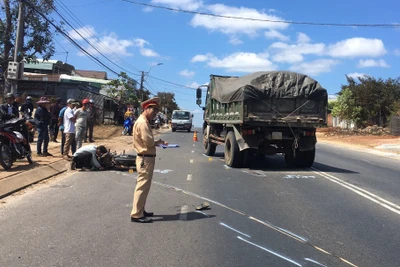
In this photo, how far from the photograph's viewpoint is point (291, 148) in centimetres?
1185

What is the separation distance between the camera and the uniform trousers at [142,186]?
18.7ft

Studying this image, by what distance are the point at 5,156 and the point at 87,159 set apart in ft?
6.83

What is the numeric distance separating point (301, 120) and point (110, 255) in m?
8.06

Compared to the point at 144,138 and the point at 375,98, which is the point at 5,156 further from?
the point at 375,98

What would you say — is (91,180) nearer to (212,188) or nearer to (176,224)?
(212,188)

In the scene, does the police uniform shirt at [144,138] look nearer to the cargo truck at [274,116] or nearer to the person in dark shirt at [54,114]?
the cargo truck at [274,116]

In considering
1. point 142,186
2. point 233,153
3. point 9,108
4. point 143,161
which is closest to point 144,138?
point 143,161

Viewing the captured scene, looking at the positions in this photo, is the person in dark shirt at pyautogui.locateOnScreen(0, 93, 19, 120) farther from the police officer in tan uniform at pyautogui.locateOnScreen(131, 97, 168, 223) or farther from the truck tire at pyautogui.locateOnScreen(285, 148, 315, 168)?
the truck tire at pyautogui.locateOnScreen(285, 148, 315, 168)

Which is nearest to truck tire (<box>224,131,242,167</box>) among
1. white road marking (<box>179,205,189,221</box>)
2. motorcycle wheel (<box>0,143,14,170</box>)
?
white road marking (<box>179,205,189,221</box>)

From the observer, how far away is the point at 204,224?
5.69 metres

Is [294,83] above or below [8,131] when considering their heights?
above

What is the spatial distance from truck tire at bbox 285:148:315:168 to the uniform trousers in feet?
23.2

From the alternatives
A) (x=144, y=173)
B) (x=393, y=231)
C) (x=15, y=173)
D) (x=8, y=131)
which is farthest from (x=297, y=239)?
(x=8, y=131)

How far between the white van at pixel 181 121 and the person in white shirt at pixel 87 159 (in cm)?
3030
